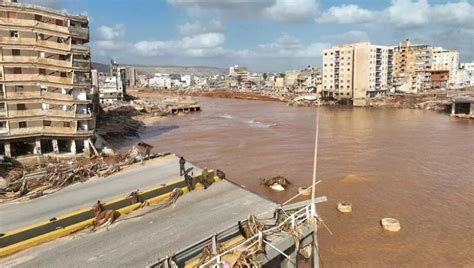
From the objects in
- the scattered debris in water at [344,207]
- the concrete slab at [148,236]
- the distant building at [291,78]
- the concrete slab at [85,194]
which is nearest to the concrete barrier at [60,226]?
the concrete slab at [148,236]

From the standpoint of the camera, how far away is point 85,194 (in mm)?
16734

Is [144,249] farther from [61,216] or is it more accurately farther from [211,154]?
[211,154]

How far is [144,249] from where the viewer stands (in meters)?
11.2

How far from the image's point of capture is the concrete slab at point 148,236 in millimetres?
10805

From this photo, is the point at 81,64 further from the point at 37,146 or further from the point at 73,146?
the point at 37,146

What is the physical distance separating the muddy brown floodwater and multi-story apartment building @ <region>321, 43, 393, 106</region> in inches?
1281

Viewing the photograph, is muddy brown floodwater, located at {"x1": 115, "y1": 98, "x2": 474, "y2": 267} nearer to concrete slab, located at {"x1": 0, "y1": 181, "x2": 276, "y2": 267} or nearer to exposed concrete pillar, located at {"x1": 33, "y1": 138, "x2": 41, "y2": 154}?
concrete slab, located at {"x1": 0, "y1": 181, "x2": 276, "y2": 267}

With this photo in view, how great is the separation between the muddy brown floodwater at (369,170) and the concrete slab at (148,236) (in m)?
5.54

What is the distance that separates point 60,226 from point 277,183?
56.2 ft

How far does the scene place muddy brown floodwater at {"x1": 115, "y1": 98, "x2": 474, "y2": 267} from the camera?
17875 millimetres

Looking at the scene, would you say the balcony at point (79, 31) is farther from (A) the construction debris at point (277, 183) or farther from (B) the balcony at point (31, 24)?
(A) the construction debris at point (277, 183)

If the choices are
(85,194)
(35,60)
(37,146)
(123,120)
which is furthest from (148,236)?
(123,120)

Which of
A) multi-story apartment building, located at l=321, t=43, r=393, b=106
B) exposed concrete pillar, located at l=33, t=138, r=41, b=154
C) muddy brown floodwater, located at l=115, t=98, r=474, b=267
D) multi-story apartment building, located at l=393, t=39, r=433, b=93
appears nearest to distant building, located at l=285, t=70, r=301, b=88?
multi-story apartment building, located at l=393, t=39, r=433, b=93

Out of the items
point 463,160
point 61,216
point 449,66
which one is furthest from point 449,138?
point 449,66
